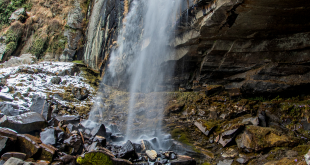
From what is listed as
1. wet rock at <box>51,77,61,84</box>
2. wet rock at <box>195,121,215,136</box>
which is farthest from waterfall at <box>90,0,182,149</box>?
wet rock at <box>51,77,61,84</box>

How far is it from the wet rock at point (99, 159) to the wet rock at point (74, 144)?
1.90 feet

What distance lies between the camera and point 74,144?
4641mm

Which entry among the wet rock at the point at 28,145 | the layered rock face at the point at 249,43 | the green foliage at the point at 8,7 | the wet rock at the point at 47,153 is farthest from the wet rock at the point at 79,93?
the green foliage at the point at 8,7

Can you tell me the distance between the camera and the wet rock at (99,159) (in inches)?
160

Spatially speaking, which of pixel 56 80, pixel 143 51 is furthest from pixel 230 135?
pixel 56 80

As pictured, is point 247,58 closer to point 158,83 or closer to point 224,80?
point 224,80

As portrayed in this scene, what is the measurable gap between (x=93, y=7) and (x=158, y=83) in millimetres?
8569

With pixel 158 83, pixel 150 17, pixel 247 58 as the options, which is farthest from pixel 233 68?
pixel 150 17

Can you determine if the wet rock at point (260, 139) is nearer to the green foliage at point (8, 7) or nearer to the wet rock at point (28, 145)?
the wet rock at point (28, 145)

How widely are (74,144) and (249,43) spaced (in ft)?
24.1

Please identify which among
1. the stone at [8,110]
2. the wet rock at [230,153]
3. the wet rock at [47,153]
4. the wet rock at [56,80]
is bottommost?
the wet rock at [230,153]

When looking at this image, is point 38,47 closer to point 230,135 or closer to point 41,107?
point 41,107

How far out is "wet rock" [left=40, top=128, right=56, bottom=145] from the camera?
4.52 m

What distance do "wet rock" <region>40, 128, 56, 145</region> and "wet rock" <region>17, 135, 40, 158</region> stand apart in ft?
1.45
